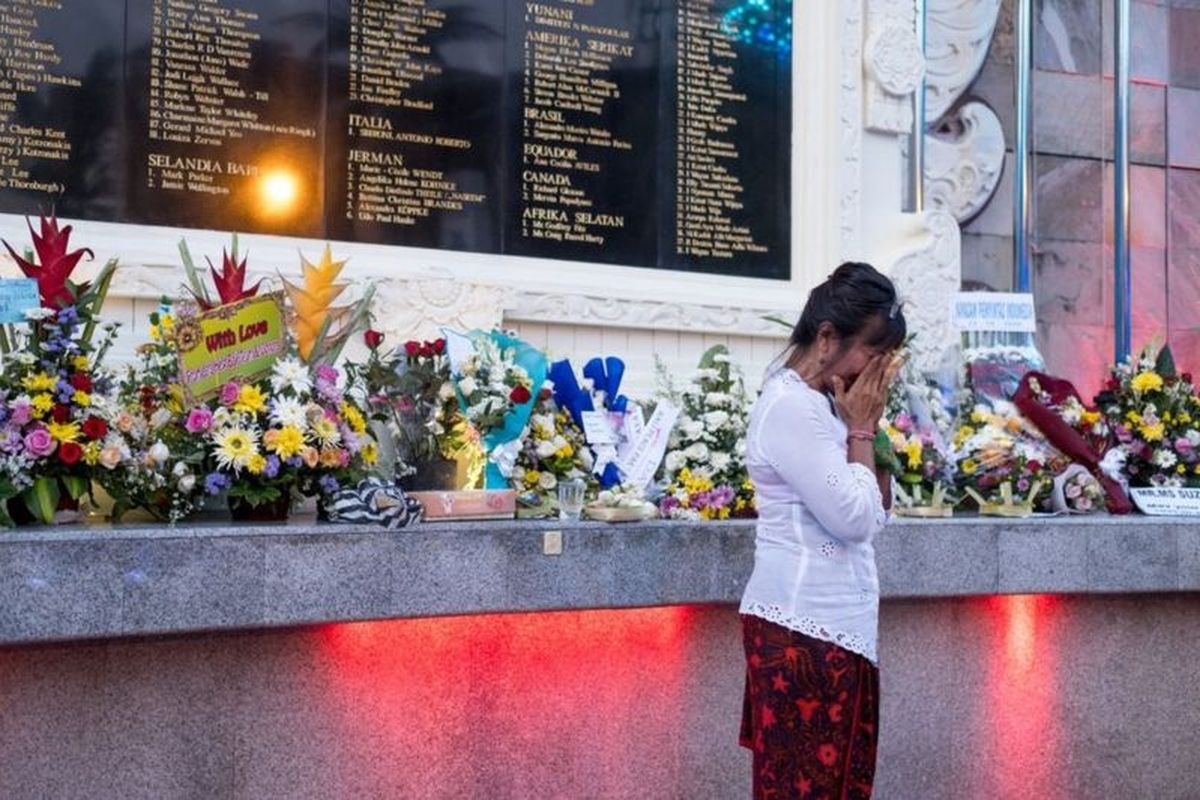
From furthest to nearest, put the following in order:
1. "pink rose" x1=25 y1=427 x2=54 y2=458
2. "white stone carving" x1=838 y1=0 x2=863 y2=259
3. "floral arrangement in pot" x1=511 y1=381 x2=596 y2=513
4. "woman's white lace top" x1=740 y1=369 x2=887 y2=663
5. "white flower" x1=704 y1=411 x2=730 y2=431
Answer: "white stone carving" x1=838 y1=0 x2=863 y2=259 → "white flower" x1=704 y1=411 x2=730 y2=431 → "floral arrangement in pot" x1=511 y1=381 x2=596 y2=513 → "pink rose" x1=25 y1=427 x2=54 y2=458 → "woman's white lace top" x1=740 y1=369 x2=887 y2=663

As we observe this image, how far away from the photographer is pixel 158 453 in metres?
3.90

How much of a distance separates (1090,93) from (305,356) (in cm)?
546

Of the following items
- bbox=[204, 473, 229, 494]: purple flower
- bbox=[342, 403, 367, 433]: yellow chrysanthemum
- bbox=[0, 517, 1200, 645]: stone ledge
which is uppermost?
bbox=[342, 403, 367, 433]: yellow chrysanthemum

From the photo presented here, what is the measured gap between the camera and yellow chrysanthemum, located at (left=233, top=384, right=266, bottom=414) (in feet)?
13.1

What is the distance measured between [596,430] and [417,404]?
0.65 metres

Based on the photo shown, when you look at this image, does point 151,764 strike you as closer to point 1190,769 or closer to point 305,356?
point 305,356

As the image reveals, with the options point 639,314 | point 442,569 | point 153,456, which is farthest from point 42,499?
point 639,314

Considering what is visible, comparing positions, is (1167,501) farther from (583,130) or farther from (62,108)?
(62,108)

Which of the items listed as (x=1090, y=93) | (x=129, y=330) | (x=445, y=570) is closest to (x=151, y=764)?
(x=445, y=570)

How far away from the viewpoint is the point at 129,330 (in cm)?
490

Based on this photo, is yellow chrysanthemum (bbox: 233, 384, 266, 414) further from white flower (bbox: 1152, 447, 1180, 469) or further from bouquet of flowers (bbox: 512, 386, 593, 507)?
white flower (bbox: 1152, 447, 1180, 469)

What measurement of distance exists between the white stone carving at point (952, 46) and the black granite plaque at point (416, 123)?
299 cm

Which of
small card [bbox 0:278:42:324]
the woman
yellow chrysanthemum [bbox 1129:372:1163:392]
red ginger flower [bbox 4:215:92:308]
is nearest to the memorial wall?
red ginger flower [bbox 4:215:92:308]

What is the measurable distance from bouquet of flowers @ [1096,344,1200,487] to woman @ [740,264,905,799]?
275 centimetres
